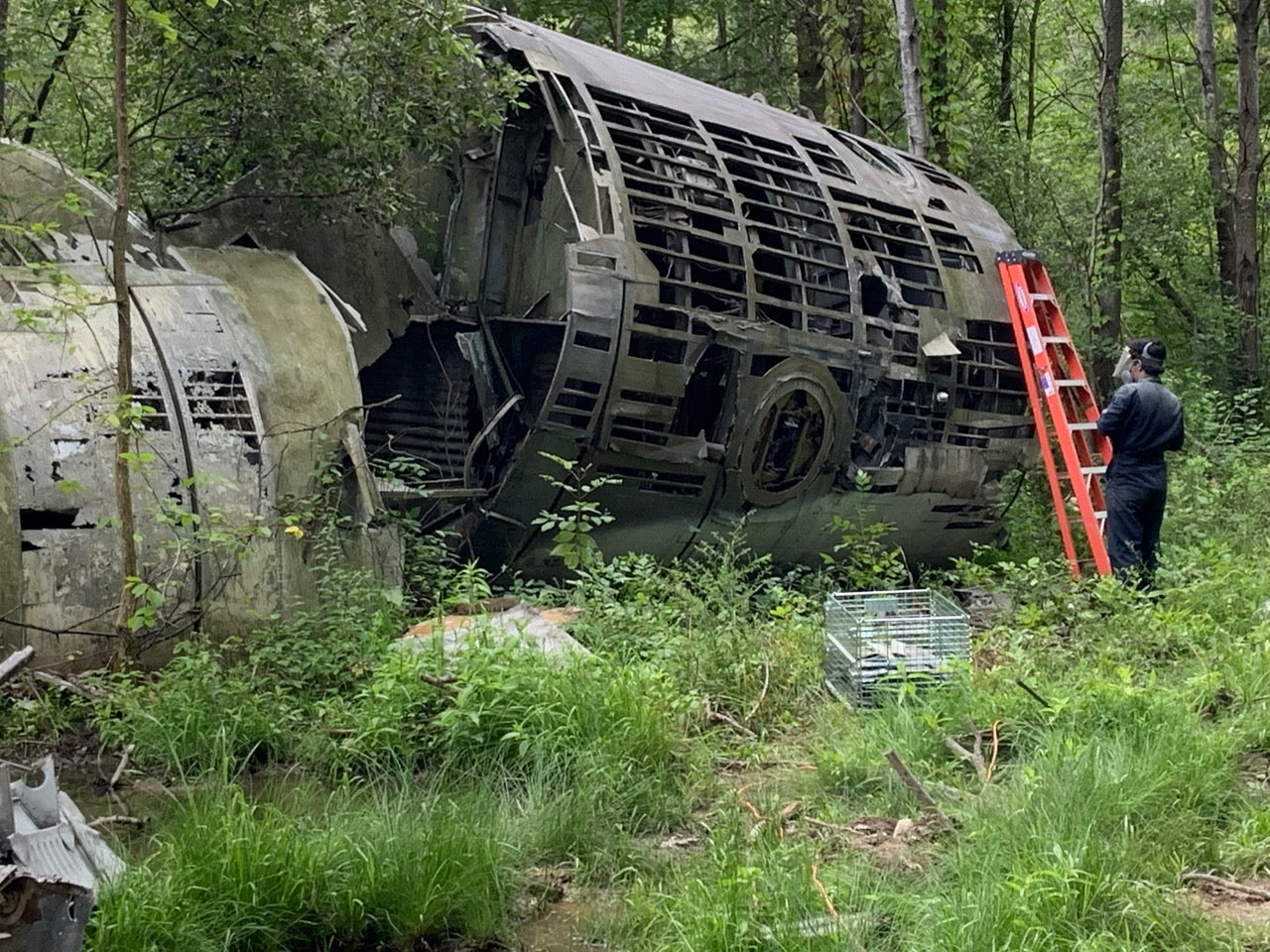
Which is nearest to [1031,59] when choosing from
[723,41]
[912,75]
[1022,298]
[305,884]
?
[723,41]

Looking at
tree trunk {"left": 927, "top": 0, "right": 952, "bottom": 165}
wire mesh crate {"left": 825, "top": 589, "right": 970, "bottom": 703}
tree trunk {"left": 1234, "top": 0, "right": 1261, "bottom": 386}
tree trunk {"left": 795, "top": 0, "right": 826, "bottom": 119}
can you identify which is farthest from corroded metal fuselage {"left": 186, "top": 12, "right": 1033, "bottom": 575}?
tree trunk {"left": 795, "top": 0, "right": 826, "bottom": 119}

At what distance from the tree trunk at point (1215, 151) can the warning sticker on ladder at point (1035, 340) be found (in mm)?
7267

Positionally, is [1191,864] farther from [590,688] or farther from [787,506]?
[787,506]

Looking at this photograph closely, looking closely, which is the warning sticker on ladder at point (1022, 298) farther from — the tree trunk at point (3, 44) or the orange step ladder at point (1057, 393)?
the tree trunk at point (3, 44)

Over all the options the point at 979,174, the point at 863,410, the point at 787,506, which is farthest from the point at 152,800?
the point at 979,174

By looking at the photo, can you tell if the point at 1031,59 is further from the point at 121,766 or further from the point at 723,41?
the point at 121,766

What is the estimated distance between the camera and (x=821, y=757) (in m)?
4.61

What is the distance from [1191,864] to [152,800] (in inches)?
133

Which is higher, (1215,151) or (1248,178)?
(1215,151)

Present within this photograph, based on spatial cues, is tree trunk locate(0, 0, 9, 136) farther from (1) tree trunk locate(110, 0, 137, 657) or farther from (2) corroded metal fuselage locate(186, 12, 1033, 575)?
(1) tree trunk locate(110, 0, 137, 657)

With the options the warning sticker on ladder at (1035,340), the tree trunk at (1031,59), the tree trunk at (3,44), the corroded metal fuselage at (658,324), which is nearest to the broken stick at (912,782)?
the corroded metal fuselage at (658,324)

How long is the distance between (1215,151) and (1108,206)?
6.41 feet

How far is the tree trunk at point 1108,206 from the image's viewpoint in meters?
13.5

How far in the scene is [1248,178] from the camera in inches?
529
